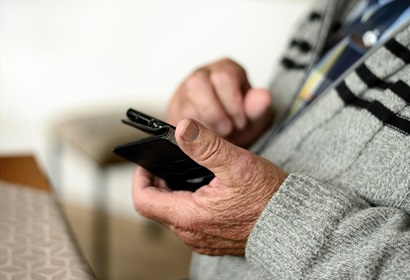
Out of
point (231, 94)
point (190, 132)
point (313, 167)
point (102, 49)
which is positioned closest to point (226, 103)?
point (231, 94)

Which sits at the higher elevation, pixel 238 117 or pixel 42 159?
pixel 238 117

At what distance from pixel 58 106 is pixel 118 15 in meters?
0.42

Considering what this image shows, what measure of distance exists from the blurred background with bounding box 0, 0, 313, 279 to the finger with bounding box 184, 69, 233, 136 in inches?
37.3

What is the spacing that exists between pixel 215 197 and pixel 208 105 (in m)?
0.25

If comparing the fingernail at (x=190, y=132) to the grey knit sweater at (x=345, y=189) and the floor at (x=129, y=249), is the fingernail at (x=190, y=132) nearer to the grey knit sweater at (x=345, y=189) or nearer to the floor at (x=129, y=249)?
A: the grey knit sweater at (x=345, y=189)

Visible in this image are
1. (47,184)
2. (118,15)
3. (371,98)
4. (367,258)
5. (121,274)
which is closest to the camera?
(367,258)

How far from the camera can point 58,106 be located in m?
1.93

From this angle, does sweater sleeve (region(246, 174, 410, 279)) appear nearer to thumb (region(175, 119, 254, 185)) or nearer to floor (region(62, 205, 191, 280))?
thumb (region(175, 119, 254, 185))

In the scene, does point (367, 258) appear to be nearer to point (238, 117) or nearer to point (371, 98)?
point (371, 98)

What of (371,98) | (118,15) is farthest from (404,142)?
(118,15)

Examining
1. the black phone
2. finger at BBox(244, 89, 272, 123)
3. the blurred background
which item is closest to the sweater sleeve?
the black phone

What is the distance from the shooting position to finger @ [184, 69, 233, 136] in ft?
2.45

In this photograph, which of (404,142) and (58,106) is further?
(58,106)

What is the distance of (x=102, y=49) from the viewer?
1.93 metres
